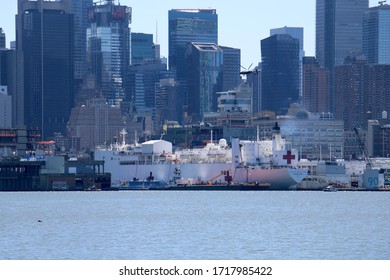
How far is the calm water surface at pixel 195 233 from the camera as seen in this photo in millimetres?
57906

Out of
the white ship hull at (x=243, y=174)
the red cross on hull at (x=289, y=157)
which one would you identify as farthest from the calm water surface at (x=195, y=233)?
the red cross on hull at (x=289, y=157)

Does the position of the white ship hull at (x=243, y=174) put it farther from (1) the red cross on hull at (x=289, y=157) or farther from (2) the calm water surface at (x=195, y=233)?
(2) the calm water surface at (x=195, y=233)

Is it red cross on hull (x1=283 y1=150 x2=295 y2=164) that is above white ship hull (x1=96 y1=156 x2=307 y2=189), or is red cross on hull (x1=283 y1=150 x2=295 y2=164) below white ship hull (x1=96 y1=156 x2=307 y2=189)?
above

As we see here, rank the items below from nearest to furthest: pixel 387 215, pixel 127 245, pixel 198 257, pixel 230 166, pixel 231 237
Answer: pixel 198 257 < pixel 127 245 < pixel 231 237 < pixel 387 215 < pixel 230 166

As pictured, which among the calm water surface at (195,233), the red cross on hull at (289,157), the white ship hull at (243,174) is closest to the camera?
the calm water surface at (195,233)

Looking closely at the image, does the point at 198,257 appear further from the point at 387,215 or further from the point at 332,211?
the point at 332,211

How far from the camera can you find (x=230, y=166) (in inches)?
7598

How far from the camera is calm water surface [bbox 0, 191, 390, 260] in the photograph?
5791 cm

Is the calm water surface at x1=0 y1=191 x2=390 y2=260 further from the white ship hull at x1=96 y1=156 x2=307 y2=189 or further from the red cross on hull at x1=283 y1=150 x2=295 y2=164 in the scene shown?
the red cross on hull at x1=283 y1=150 x2=295 y2=164

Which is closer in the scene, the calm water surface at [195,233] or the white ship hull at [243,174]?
the calm water surface at [195,233]

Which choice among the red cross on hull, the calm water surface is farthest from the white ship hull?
the calm water surface

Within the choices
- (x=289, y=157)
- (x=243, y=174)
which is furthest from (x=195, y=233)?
(x=289, y=157)

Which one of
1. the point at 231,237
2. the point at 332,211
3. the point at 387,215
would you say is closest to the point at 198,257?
the point at 231,237

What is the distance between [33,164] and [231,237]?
133 meters
